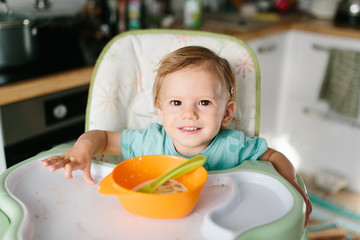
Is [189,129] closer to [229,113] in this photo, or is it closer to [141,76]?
[229,113]

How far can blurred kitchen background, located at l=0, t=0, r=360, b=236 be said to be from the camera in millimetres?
1470

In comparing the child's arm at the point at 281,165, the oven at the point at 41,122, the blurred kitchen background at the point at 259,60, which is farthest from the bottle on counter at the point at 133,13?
the child's arm at the point at 281,165

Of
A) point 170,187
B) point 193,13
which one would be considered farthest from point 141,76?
point 193,13

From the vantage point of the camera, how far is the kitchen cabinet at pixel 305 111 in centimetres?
243

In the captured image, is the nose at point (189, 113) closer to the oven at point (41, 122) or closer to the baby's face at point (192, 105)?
the baby's face at point (192, 105)

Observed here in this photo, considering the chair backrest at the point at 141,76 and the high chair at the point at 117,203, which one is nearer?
the high chair at the point at 117,203

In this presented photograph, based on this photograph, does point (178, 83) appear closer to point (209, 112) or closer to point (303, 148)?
point (209, 112)

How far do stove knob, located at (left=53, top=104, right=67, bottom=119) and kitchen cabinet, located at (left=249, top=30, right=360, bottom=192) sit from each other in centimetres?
117

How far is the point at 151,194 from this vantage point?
0.78 meters

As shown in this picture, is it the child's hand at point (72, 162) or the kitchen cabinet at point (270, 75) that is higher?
the child's hand at point (72, 162)

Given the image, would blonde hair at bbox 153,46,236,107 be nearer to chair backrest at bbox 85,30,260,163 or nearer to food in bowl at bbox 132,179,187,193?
chair backrest at bbox 85,30,260,163

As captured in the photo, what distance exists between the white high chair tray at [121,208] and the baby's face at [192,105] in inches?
5.3

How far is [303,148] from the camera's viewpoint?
270cm

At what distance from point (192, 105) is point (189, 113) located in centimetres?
3
